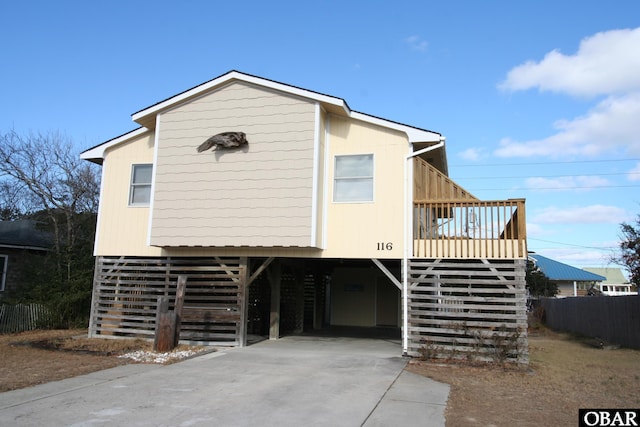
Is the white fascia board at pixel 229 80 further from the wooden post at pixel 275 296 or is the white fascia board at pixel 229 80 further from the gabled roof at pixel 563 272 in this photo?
the gabled roof at pixel 563 272

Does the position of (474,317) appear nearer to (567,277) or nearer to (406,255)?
(406,255)

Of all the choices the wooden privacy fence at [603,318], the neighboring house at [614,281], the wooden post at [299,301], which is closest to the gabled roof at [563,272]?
the wooden privacy fence at [603,318]

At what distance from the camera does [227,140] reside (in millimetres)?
11477

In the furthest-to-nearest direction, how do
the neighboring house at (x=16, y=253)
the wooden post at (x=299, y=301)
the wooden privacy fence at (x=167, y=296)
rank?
the neighboring house at (x=16, y=253)
the wooden post at (x=299, y=301)
the wooden privacy fence at (x=167, y=296)

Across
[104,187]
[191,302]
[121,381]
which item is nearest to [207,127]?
[104,187]

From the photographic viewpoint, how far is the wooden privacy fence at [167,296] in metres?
11.8

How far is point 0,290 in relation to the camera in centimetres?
1675

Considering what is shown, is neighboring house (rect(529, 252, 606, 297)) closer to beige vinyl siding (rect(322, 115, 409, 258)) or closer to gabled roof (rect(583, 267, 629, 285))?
gabled roof (rect(583, 267, 629, 285))

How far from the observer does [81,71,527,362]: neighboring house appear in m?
10.4

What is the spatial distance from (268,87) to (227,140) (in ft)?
5.16

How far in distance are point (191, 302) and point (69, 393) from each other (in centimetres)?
591

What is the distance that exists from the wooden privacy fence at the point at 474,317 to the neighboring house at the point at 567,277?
98.4 ft

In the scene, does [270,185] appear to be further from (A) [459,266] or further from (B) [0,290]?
(B) [0,290]

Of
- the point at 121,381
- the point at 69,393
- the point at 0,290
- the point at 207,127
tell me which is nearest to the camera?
the point at 69,393
